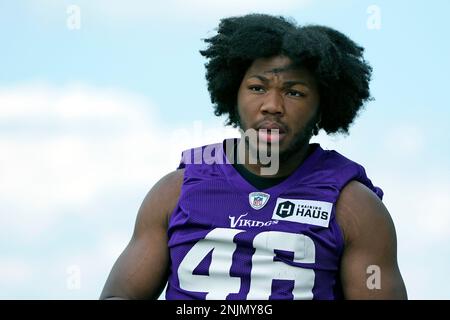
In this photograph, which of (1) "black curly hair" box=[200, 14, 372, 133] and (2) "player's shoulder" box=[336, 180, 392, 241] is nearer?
(2) "player's shoulder" box=[336, 180, 392, 241]

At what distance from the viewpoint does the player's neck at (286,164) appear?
4.86 m

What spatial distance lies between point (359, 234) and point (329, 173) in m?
0.33

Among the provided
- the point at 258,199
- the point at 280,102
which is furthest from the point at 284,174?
the point at 280,102

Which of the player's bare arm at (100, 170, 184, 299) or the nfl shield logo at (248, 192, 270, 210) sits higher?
the nfl shield logo at (248, 192, 270, 210)

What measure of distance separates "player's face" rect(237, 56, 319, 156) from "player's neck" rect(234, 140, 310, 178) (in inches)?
2.4

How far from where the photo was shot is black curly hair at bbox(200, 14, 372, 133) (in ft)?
15.9

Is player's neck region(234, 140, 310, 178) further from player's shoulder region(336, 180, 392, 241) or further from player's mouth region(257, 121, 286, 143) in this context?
player's shoulder region(336, 180, 392, 241)

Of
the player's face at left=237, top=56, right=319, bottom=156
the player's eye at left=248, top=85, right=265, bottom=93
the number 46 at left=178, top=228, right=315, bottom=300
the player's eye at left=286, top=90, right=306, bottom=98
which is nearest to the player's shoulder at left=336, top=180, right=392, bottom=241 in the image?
the number 46 at left=178, top=228, right=315, bottom=300
